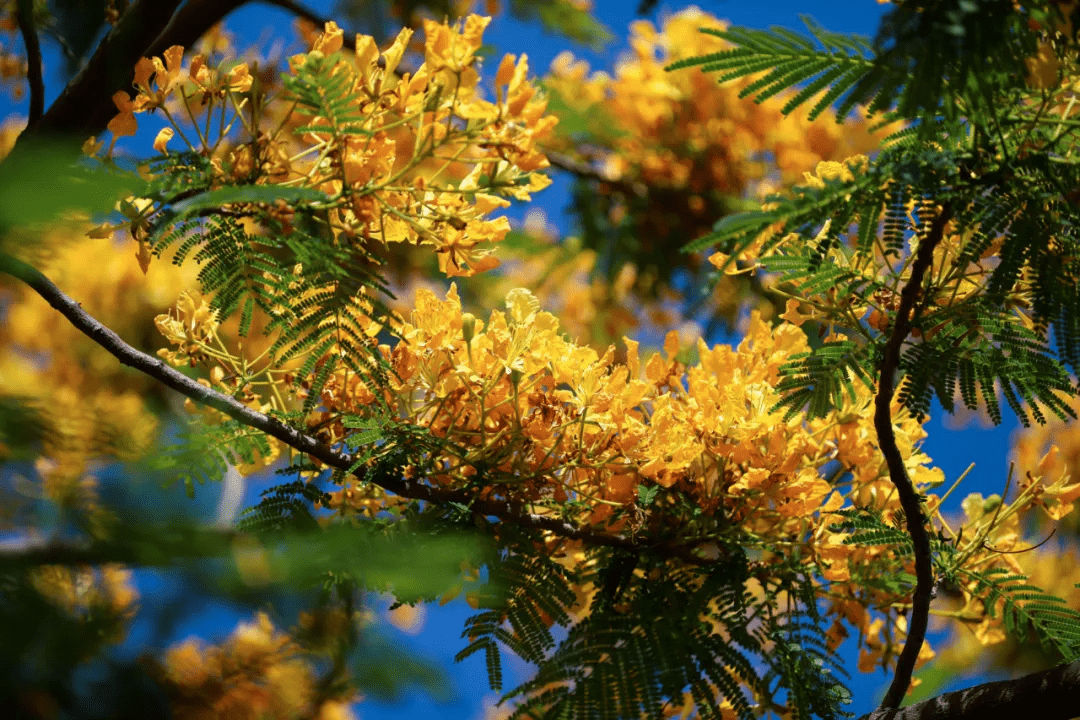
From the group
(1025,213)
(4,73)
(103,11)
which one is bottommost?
(1025,213)

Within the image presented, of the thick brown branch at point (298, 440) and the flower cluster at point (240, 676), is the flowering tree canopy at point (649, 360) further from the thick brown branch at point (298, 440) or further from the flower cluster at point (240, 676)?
the flower cluster at point (240, 676)

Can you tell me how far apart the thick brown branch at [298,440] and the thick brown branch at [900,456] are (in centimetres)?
33

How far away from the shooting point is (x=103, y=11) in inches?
80.8

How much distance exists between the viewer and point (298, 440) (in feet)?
5.02

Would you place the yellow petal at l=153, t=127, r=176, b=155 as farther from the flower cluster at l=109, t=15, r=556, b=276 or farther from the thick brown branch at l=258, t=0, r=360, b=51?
the thick brown branch at l=258, t=0, r=360, b=51

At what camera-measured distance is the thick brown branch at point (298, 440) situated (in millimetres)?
1475

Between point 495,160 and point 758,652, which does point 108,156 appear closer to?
point 495,160

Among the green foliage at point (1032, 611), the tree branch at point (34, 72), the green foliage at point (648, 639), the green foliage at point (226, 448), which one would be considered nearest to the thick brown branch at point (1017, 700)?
the green foliage at point (648, 639)

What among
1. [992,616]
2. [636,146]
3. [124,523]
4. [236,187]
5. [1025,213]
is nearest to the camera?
[124,523]

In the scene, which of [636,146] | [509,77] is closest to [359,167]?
[509,77]

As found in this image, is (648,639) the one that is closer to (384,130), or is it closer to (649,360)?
(649,360)

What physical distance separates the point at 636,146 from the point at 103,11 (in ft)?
8.44

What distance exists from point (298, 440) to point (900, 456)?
90 centimetres

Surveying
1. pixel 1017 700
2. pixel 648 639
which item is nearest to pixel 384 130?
pixel 648 639
